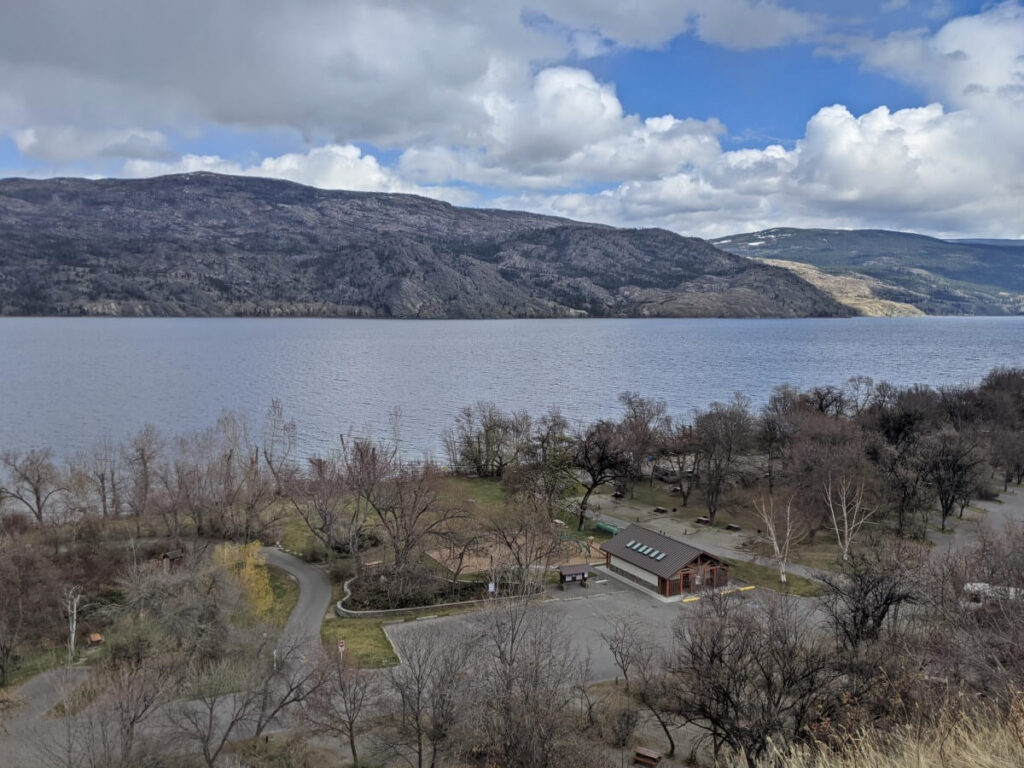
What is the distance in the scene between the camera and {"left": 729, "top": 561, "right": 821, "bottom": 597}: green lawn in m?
37.0

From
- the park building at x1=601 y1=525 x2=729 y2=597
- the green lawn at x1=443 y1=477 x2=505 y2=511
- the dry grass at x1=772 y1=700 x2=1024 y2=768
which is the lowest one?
the green lawn at x1=443 y1=477 x2=505 y2=511

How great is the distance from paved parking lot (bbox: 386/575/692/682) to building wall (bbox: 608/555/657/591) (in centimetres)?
101

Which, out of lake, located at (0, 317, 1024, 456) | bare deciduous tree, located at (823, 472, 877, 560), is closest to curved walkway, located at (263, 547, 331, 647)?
lake, located at (0, 317, 1024, 456)

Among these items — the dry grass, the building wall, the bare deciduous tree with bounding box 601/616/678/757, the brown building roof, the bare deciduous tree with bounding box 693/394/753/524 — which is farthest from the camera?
the bare deciduous tree with bounding box 693/394/753/524

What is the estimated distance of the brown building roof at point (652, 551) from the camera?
122ft

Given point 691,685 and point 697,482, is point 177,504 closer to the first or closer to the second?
point 691,685

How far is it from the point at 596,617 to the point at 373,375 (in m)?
92.2

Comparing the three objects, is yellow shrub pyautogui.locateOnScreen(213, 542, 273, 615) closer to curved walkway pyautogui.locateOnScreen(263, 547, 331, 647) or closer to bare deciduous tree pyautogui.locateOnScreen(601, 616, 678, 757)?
curved walkway pyautogui.locateOnScreen(263, 547, 331, 647)

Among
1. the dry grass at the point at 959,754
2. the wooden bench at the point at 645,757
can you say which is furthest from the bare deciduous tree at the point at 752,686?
the dry grass at the point at 959,754

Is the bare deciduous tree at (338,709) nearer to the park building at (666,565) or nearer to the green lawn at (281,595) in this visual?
the green lawn at (281,595)

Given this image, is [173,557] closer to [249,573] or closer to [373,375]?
[249,573]

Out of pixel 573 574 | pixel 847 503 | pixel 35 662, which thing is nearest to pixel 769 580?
pixel 847 503

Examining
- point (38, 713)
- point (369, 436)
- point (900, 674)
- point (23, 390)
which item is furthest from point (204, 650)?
point (23, 390)

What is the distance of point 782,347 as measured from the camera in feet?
606
